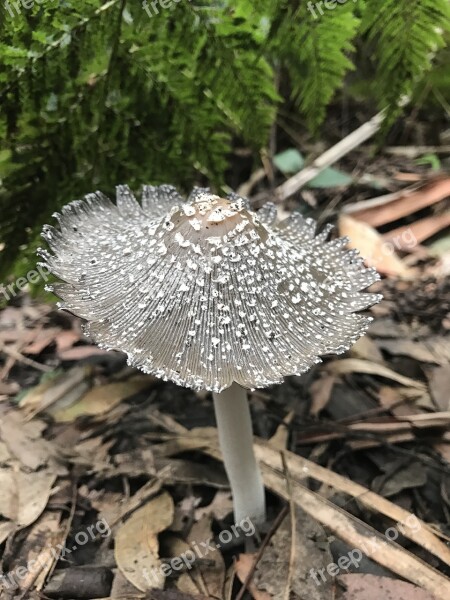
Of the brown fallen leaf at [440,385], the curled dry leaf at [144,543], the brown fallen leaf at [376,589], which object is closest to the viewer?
the brown fallen leaf at [376,589]

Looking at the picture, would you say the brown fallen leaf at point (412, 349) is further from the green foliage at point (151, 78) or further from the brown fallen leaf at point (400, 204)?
the green foliage at point (151, 78)

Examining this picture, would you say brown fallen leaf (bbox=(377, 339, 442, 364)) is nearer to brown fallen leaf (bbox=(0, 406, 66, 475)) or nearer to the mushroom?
the mushroom

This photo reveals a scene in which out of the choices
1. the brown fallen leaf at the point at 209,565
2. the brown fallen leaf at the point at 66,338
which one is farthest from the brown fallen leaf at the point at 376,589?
the brown fallen leaf at the point at 66,338

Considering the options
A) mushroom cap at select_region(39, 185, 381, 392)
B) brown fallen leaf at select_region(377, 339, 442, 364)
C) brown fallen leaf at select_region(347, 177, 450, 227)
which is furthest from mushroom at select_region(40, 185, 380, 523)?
brown fallen leaf at select_region(347, 177, 450, 227)

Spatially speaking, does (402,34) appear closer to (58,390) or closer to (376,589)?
(376,589)

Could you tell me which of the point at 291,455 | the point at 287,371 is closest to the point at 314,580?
the point at 291,455

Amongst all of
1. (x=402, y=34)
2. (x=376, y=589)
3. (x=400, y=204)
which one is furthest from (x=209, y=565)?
(x=400, y=204)
